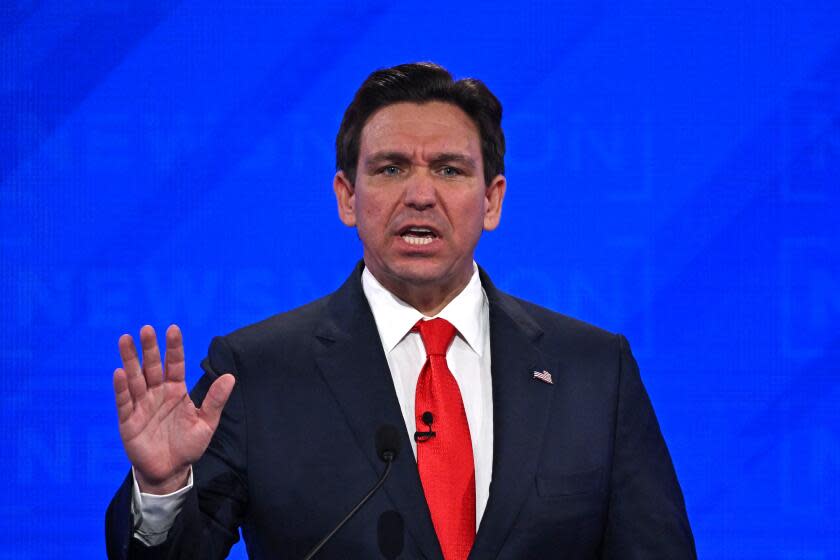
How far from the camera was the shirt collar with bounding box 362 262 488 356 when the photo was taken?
213 centimetres

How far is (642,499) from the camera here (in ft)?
6.69

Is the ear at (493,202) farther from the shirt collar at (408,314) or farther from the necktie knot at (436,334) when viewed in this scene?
the necktie knot at (436,334)

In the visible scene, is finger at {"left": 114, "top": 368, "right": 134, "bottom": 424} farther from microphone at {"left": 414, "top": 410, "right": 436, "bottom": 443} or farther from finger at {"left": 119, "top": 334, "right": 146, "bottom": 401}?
microphone at {"left": 414, "top": 410, "right": 436, "bottom": 443}

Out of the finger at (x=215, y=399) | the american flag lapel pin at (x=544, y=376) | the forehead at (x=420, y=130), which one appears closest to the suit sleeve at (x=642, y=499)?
the american flag lapel pin at (x=544, y=376)

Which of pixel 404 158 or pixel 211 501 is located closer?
pixel 211 501

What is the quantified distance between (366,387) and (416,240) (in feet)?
0.96

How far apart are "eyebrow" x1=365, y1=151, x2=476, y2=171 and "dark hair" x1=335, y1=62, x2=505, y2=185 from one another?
0.09 m

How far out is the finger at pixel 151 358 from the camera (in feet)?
5.49

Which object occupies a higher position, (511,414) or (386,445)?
(511,414)

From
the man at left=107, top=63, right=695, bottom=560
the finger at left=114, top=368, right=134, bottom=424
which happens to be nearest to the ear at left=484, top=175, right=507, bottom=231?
the man at left=107, top=63, right=695, bottom=560

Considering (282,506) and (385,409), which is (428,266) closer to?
(385,409)

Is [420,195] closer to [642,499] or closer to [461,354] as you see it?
[461,354]

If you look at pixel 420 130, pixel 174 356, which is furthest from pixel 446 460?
pixel 420 130

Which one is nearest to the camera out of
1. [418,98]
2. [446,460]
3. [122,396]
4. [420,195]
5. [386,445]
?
[122,396]
